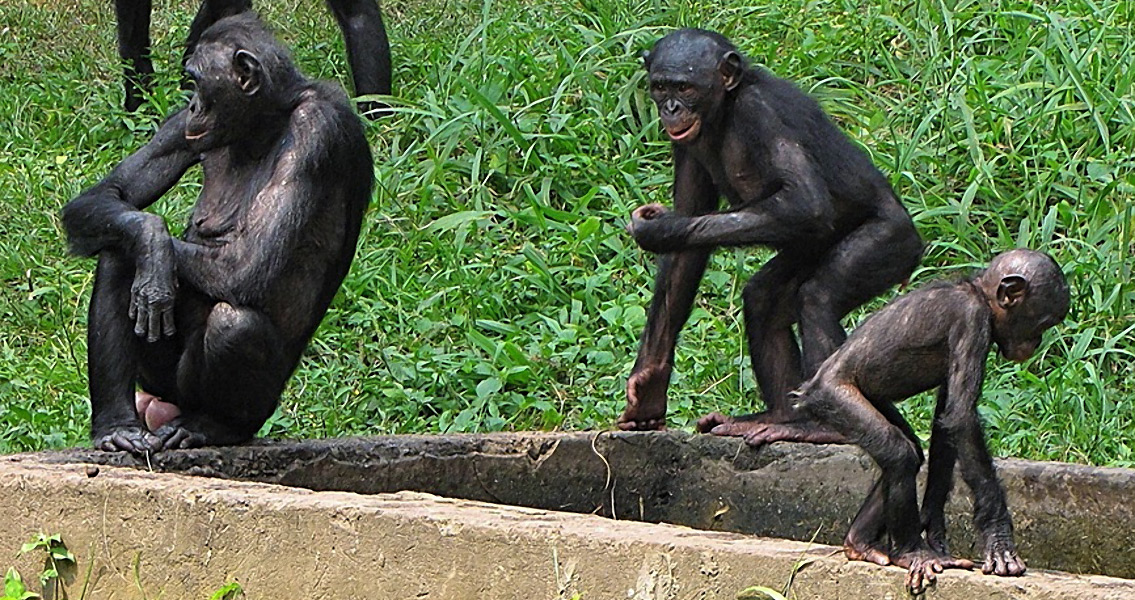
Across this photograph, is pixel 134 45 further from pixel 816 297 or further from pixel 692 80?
pixel 816 297

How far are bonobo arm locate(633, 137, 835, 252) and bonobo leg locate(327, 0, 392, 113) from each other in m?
3.73

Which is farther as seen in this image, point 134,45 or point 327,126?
point 134,45

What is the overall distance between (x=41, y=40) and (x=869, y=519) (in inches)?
348

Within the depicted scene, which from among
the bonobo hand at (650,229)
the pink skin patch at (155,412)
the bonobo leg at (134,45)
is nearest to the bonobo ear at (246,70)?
the pink skin patch at (155,412)

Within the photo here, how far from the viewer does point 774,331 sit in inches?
200

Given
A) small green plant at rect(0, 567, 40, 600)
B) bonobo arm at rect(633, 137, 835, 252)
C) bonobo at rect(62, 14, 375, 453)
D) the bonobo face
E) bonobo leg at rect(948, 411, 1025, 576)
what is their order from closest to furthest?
bonobo leg at rect(948, 411, 1025, 576) < small green plant at rect(0, 567, 40, 600) < bonobo at rect(62, 14, 375, 453) < the bonobo face < bonobo arm at rect(633, 137, 835, 252)

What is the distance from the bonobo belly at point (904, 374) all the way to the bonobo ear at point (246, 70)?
6.42 ft

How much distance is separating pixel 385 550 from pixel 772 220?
180 centimetres

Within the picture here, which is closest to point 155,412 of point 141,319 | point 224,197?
point 141,319

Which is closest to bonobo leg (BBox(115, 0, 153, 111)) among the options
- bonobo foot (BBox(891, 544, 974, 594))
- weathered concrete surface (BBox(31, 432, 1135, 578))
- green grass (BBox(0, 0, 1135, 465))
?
green grass (BBox(0, 0, 1135, 465))

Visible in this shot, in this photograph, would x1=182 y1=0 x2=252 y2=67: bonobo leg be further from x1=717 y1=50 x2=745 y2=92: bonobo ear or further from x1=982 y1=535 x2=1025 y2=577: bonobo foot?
x1=982 y1=535 x2=1025 y2=577: bonobo foot

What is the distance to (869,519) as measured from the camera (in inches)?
132

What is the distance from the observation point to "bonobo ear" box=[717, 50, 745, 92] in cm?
489

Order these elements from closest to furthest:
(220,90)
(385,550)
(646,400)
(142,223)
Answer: (385,550), (142,223), (220,90), (646,400)
